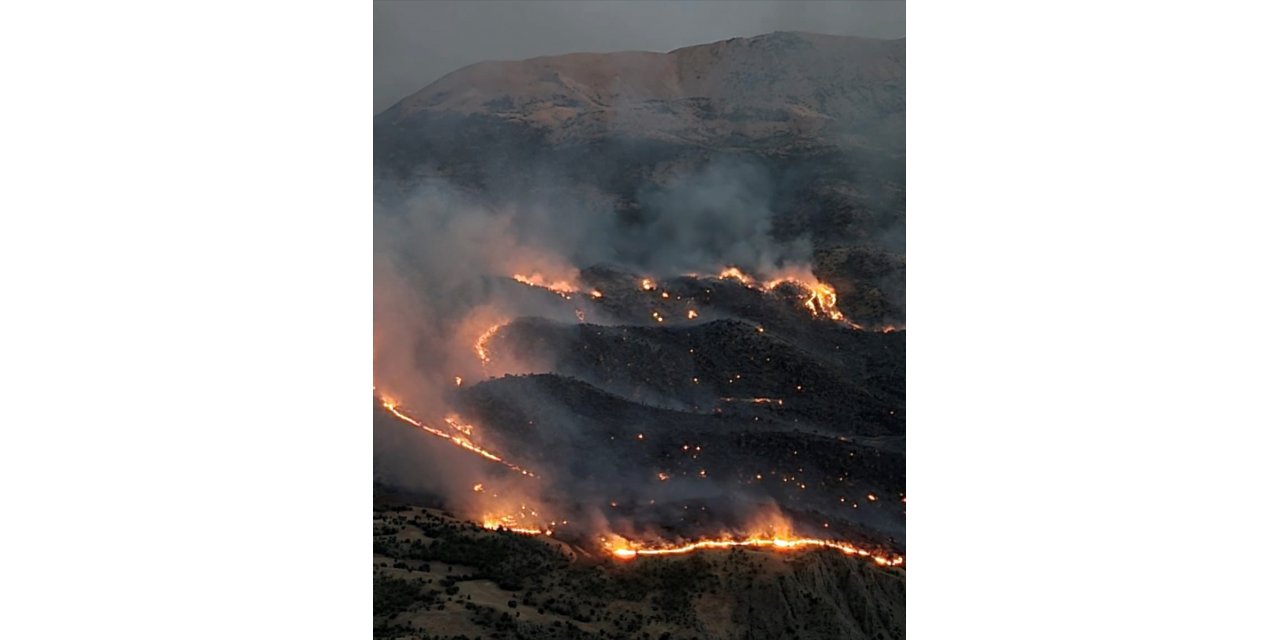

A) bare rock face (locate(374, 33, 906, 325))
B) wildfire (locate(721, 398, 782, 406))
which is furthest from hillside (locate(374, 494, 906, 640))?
bare rock face (locate(374, 33, 906, 325))

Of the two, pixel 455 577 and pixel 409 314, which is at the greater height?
pixel 409 314

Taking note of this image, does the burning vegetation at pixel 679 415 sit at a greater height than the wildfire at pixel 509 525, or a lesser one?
greater

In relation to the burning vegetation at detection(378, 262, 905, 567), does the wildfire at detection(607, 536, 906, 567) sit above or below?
below

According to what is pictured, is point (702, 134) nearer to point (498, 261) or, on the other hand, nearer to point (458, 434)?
point (498, 261)

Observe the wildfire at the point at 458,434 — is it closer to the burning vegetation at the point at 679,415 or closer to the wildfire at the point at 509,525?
the burning vegetation at the point at 679,415

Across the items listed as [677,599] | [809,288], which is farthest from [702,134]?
[677,599]

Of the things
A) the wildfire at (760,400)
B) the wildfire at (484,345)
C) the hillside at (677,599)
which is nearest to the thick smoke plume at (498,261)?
the wildfire at (484,345)

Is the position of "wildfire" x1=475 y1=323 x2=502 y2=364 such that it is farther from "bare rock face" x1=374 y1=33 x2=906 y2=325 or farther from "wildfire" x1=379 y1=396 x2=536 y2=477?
"bare rock face" x1=374 y1=33 x2=906 y2=325
